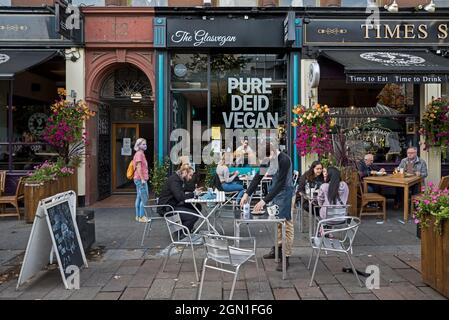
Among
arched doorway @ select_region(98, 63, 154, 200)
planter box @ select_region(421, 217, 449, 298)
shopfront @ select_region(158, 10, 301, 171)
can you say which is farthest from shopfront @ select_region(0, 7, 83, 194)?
planter box @ select_region(421, 217, 449, 298)

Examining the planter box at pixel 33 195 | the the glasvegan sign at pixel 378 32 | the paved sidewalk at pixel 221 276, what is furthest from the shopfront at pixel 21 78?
the the glasvegan sign at pixel 378 32

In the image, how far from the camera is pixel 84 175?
1101cm

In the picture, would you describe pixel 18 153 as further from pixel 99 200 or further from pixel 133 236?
pixel 133 236

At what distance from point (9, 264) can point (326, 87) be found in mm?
8696

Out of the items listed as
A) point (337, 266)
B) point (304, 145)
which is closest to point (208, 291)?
point (337, 266)

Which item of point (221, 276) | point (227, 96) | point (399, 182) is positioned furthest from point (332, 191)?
point (227, 96)

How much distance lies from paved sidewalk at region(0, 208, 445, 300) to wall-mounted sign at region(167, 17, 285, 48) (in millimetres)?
5562

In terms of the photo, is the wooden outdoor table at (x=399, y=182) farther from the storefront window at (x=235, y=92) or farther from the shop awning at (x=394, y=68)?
the storefront window at (x=235, y=92)

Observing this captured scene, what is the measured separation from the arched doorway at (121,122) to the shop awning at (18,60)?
1776mm

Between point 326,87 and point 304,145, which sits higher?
point 326,87

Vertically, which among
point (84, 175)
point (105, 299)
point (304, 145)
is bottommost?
point (105, 299)

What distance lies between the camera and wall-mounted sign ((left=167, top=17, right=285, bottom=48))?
11.0 m

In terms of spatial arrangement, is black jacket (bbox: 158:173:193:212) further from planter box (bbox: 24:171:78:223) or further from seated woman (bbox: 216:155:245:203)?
planter box (bbox: 24:171:78:223)

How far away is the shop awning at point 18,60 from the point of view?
9.52m
